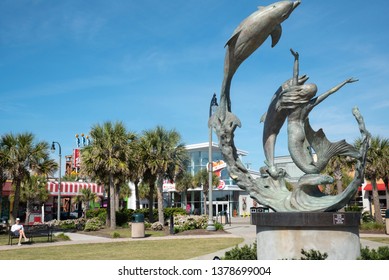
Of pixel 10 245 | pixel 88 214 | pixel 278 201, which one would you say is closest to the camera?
pixel 278 201

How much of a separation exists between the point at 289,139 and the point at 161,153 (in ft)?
64.7

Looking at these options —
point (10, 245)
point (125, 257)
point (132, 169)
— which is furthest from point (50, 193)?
point (125, 257)

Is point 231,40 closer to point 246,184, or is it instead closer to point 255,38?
point 255,38

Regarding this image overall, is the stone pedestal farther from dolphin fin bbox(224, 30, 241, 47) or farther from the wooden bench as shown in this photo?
dolphin fin bbox(224, 30, 241, 47)

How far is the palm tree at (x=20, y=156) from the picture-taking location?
23.4 meters

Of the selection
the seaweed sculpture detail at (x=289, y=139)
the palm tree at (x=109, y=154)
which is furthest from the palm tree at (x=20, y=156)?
the seaweed sculpture detail at (x=289, y=139)

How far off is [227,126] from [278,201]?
8.45 ft

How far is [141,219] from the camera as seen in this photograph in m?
21.5

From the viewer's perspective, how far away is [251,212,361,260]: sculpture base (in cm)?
927

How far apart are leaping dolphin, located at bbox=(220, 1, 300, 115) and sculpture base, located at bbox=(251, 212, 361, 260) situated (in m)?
3.88

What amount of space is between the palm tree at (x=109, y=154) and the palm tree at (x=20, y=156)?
3660mm

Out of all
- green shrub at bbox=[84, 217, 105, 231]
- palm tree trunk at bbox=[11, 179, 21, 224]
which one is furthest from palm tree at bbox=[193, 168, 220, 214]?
palm tree trunk at bbox=[11, 179, 21, 224]

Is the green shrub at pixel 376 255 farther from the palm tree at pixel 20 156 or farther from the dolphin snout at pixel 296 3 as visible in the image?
the palm tree at pixel 20 156

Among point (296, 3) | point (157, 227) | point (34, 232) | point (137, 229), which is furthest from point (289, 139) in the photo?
point (157, 227)
